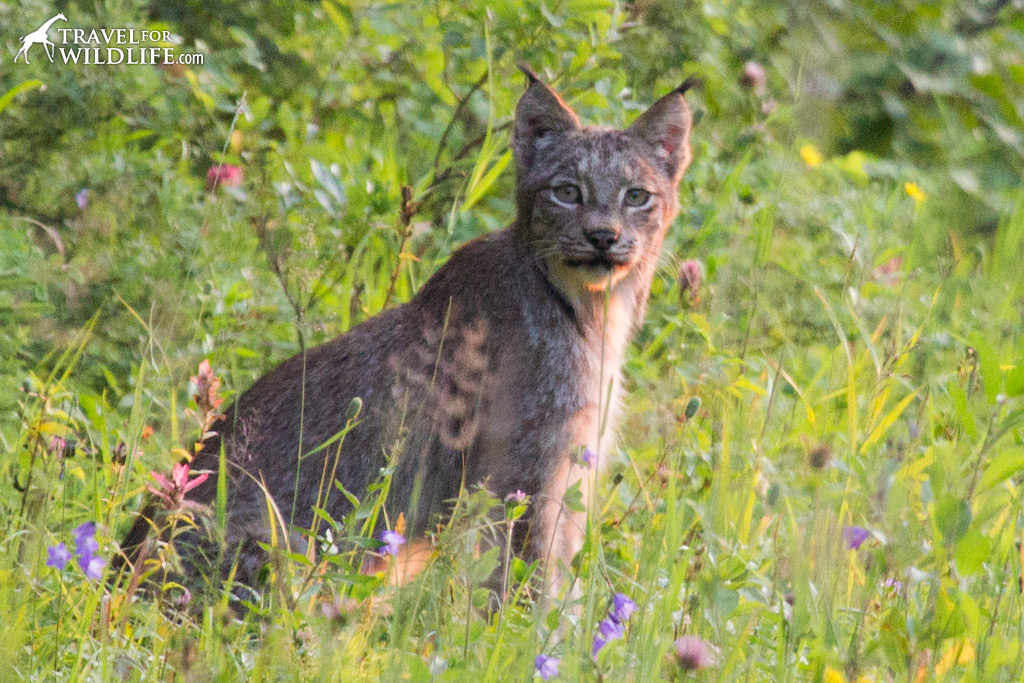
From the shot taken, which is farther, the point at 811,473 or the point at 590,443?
the point at 590,443

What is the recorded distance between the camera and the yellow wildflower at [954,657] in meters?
2.83

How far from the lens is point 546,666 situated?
2.77 meters

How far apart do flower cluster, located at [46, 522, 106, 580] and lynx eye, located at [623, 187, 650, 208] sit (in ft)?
7.90

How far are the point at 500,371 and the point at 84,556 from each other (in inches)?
63.3

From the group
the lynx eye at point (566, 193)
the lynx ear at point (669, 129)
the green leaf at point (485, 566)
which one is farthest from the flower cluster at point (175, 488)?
the lynx ear at point (669, 129)

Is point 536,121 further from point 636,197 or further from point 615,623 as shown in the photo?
point 615,623

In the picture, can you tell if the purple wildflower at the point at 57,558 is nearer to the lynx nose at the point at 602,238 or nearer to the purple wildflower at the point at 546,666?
the purple wildflower at the point at 546,666

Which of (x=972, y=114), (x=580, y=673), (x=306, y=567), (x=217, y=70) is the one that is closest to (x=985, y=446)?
(x=580, y=673)

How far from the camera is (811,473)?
2.75 metres

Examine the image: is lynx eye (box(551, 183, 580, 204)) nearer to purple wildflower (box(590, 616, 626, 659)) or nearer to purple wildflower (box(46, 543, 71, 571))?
purple wildflower (box(590, 616, 626, 659))

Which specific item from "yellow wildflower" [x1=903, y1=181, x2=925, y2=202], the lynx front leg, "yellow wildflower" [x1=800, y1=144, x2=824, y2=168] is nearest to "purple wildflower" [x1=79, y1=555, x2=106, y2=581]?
the lynx front leg

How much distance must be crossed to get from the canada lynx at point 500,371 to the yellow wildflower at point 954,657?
1.33 metres

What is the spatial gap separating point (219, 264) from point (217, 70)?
106cm

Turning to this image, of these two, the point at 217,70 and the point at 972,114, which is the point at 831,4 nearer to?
the point at 972,114
